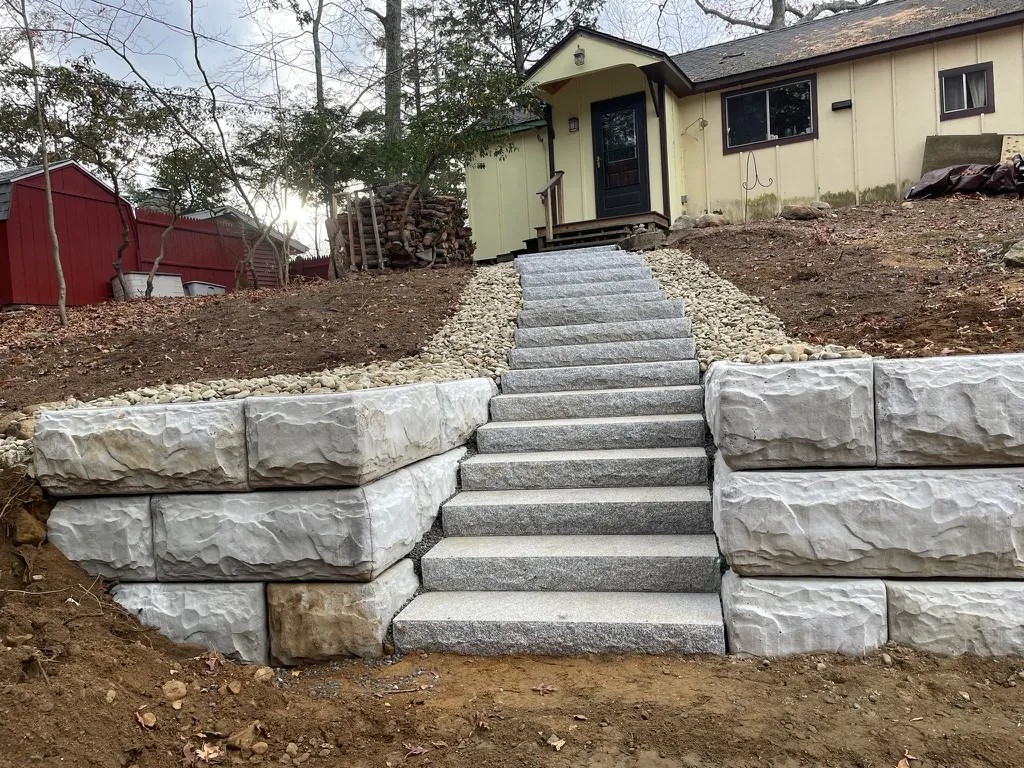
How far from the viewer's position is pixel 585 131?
38.5 feet

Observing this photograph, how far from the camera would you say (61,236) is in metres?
11.3

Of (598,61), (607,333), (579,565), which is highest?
(598,61)

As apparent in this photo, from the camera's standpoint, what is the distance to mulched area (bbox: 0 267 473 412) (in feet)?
14.4

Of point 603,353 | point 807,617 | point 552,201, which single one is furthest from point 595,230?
point 807,617

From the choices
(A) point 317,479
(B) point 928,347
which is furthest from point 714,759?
(B) point 928,347

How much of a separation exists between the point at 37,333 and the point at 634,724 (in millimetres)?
7986

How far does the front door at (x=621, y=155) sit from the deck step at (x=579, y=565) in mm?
9470

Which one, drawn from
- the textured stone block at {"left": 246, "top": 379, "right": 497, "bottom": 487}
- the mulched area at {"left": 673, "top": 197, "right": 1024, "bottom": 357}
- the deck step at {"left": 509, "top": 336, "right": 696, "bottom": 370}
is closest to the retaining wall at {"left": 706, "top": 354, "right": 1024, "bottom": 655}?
the mulched area at {"left": 673, "top": 197, "right": 1024, "bottom": 357}

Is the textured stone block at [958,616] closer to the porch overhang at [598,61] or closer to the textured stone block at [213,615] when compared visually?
the textured stone block at [213,615]

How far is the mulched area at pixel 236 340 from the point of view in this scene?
4402mm

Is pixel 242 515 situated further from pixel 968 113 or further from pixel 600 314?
pixel 968 113

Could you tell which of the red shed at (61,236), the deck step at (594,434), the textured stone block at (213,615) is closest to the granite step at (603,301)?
the deck step at (594,434)

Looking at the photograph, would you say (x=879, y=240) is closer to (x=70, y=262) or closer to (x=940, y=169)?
(x=940, y=169)

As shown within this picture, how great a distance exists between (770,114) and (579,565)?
10.9m
